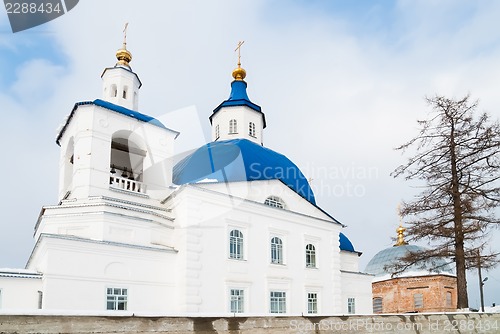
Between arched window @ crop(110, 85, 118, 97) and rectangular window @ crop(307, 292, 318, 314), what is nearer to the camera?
arched window @ crop(110, 85, 118, 97)

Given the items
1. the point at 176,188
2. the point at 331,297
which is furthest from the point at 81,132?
the point at 331,297

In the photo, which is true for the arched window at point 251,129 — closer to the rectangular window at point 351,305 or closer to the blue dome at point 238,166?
the blue dome at point 238,166

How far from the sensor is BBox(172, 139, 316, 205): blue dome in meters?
18.7

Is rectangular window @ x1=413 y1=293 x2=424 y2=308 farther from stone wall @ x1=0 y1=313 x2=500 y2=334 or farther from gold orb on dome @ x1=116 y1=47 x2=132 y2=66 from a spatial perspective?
gold orb on dome @ x1=116 y1=47 x2=132 y2=66

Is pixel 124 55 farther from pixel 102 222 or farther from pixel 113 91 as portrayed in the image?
pixel 102 222

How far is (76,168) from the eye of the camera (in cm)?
1558

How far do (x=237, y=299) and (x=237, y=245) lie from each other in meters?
1.99

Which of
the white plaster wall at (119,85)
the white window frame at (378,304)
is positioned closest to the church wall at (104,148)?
the white plaster wall at (119,85)

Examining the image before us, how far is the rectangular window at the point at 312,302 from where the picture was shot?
19.1 meters

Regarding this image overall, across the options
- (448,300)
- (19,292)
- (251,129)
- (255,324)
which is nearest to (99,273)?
(19,292)

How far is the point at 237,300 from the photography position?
16.7 m

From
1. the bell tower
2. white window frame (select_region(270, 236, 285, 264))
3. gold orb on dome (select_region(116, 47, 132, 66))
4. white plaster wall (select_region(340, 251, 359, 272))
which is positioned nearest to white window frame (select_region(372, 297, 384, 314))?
white plaster wall (select_region(340, 251, 359, 272))

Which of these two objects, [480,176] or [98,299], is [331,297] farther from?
[98,299]

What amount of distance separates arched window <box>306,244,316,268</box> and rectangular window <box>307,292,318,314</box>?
1.23 meters
